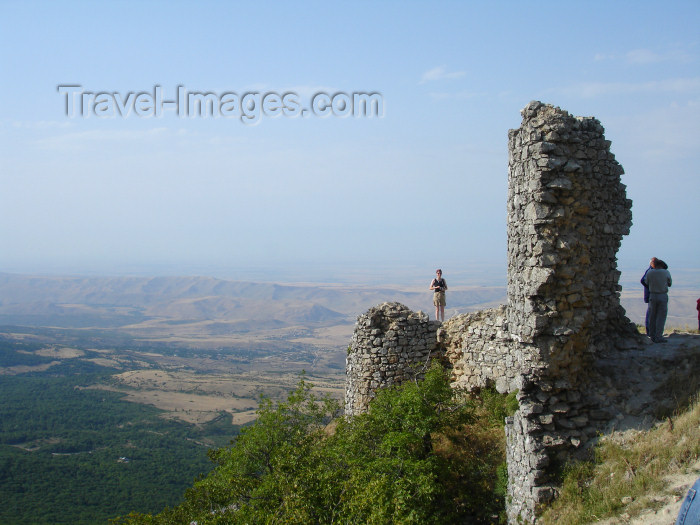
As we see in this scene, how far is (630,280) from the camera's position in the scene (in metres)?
138

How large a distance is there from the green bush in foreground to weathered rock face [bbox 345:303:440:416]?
3.06 ft

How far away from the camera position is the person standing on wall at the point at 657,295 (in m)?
12.7

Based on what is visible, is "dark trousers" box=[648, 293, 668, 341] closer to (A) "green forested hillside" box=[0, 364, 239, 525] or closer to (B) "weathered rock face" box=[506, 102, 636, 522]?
(B) "weathered rock face" box=[506, 102, 636, 522]

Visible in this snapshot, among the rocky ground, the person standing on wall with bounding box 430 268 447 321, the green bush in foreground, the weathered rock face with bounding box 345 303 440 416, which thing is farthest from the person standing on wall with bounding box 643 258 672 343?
the person standing on wall with bounding box 430 268 447 321

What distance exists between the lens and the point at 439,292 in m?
19.4

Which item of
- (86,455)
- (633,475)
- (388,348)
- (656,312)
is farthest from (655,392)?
(86,455)

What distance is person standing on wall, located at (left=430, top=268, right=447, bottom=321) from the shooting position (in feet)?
62.7

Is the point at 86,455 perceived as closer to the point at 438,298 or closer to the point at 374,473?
the point at 438,298

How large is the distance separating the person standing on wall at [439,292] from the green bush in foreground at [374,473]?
4.45m

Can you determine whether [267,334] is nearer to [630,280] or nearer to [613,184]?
[630,280]

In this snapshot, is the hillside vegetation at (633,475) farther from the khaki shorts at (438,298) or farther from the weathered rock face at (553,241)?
the khaki shorts at (438,298)

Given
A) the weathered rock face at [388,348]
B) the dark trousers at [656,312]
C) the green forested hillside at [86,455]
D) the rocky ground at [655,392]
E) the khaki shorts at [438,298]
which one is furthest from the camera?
the green forested hillside at [86,455]

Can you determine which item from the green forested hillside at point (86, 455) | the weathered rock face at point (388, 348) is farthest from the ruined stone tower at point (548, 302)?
the green forested hillside at point (86, 455)

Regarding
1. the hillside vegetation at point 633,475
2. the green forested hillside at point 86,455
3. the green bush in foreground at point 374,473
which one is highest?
the hillside vegetation at point 633,475
